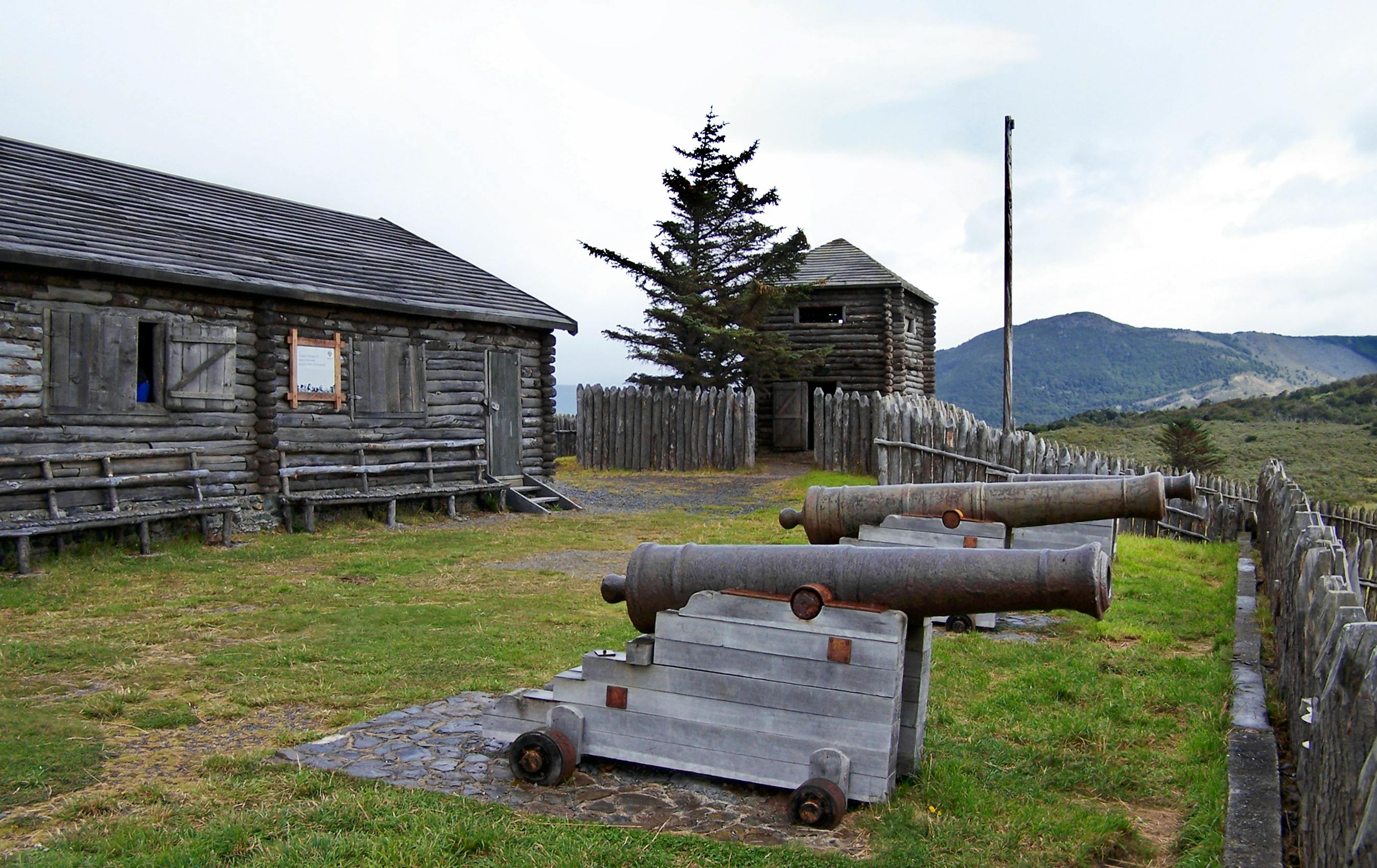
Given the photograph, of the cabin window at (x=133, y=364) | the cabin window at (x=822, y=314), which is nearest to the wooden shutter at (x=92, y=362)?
the cabin window at (x=133, y=364)

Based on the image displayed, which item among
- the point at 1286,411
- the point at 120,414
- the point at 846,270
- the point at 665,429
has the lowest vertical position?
the point at 665,429

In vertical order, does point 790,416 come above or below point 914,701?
above

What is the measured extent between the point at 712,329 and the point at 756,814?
22.7 m

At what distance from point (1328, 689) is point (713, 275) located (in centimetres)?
2611

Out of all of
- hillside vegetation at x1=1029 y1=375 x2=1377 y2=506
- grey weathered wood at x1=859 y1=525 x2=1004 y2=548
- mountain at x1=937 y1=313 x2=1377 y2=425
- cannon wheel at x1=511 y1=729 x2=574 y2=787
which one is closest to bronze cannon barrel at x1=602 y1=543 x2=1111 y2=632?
cannon wheel at x1=511 y1=729 x2=574 y2=787

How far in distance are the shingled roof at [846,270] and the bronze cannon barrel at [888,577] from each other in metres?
26.0

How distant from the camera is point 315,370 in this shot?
14.8 meters

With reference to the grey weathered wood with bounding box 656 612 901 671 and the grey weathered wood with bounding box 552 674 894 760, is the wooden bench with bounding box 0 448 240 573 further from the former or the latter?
the grey weathered wood with bounding box 656 612 901 671

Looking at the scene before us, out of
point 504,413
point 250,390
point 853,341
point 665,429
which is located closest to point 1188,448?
point 853,341

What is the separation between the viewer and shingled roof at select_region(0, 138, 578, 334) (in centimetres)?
1240

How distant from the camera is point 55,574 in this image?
34.3ft

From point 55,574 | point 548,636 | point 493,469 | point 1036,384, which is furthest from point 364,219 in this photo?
point 1036,384

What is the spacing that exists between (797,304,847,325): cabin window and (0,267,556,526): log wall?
45.1 feet

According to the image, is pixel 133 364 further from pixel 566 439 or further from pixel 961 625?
pixel 566 439
